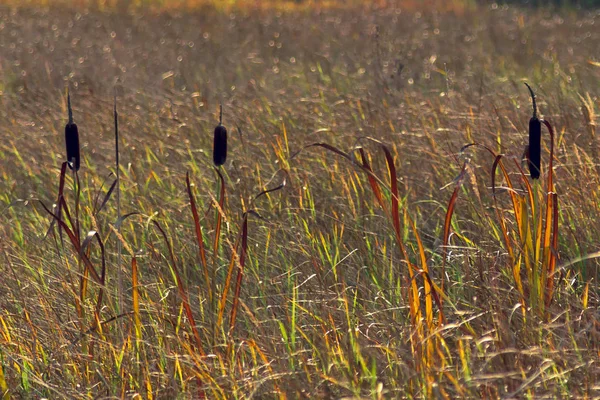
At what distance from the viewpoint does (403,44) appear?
695 cm

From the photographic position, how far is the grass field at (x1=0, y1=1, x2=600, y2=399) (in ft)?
6.02

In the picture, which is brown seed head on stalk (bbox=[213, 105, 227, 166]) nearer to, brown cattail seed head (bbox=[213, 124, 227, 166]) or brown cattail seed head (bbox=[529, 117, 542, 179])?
brown cattail seed head (bbox=[213, 124, 227, 166])

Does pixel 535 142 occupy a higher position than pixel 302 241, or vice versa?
pixel 535 142

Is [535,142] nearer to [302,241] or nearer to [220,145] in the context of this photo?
[220,145]

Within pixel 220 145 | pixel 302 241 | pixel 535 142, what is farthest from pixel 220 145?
pixel 302 241

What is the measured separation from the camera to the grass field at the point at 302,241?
1.83 metres

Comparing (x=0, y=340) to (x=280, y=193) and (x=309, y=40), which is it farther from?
(x=309, y=40)

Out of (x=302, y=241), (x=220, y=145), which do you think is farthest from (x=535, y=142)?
(x=302, y=241)

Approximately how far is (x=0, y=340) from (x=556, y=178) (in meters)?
1.71

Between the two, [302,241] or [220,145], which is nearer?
[220,145]

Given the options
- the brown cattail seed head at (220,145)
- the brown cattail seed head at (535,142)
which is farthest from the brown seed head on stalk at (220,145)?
the brown cattail seed head at (535,142)

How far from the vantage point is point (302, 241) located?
2691 millimetres

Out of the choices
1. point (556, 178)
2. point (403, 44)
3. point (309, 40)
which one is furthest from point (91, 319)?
point (309, 40)

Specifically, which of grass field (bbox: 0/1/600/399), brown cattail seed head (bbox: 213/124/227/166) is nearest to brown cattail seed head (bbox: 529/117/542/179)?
grass field (bbox: 0/1/600/399)
